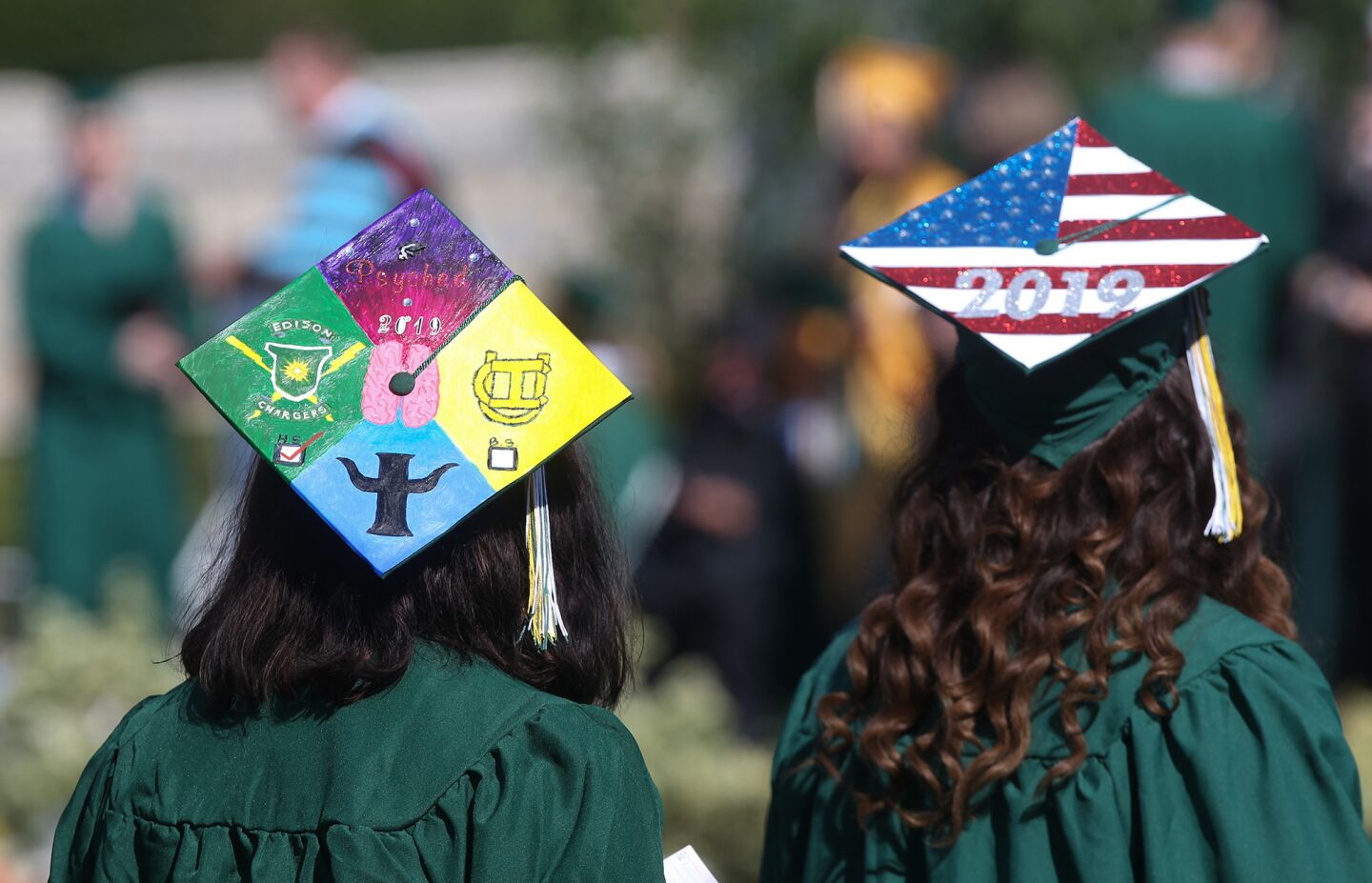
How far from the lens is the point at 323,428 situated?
1.85 m

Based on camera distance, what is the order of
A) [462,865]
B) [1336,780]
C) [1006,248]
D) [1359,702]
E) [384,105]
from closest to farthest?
[462,865] < [1336,780] < [1006,248] < [1359,702] < [384,105]

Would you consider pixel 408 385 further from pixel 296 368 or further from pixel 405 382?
pixel 296 368

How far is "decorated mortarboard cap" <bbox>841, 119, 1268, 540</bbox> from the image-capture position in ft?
6.67

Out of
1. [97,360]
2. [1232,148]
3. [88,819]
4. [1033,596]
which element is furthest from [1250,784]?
[97,360]

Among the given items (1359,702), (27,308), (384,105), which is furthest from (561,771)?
(27,308)

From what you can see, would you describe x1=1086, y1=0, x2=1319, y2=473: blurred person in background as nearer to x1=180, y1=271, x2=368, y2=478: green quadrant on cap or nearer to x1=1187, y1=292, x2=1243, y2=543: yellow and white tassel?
x1=1187, y1=292, x2=1243, y2=543: yellow and white tassel

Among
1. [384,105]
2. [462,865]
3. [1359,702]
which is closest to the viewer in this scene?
[462,865]

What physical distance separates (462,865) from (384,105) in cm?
431

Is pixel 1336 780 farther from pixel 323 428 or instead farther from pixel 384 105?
pixel 384 105

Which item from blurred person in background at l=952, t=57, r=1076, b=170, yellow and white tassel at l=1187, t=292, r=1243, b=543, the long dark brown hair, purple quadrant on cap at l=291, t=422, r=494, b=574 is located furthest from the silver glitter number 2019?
blurred person in background at l=952, t=57, r=1076, b=170

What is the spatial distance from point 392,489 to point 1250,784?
39.9 inches

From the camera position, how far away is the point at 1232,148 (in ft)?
16.4

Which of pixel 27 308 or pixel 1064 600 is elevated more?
pixel 27 308

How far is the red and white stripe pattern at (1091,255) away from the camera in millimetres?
2020
